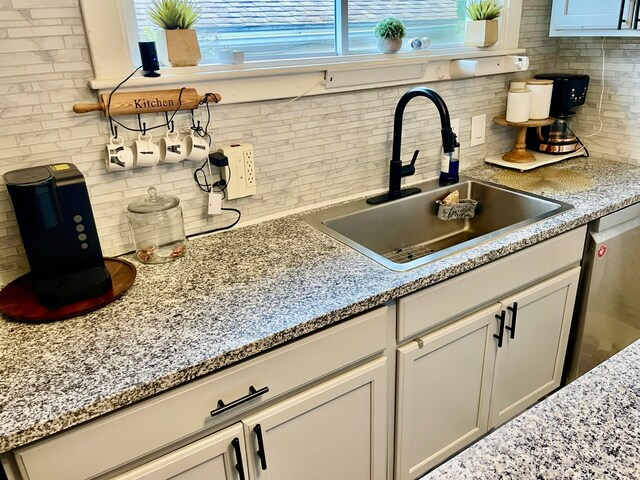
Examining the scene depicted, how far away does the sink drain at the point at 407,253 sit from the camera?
1.85 metres

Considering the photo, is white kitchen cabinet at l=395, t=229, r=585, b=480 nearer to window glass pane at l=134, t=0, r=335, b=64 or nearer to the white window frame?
the white window frame

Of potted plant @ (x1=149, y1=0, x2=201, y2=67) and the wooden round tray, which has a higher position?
potted plant @ (x1=149, y1=0, x2=201, y2=67)

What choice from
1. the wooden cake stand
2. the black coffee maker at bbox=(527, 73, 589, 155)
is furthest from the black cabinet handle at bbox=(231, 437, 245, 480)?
the black coffee maker at bbox=(527, 73, 589, 155)

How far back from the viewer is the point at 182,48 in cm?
145

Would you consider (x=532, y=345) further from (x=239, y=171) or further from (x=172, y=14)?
(x=172, y=14)

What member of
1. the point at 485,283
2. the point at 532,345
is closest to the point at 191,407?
the point at 485,283

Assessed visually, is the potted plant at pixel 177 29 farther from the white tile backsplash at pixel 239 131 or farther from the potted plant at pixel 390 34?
the potted plant at pixel 390 34

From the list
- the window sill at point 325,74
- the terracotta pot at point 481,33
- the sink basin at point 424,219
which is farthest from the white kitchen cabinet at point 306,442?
the terracotta pot at point 481,33

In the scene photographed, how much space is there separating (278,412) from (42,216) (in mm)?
699

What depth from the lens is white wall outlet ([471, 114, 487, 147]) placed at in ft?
7.18

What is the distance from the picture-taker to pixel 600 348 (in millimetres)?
1991

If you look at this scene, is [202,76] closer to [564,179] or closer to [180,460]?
[180,460]

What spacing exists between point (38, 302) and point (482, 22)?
74.0 inches

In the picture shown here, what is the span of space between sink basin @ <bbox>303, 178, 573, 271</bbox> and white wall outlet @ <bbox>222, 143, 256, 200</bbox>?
0.24 metres
